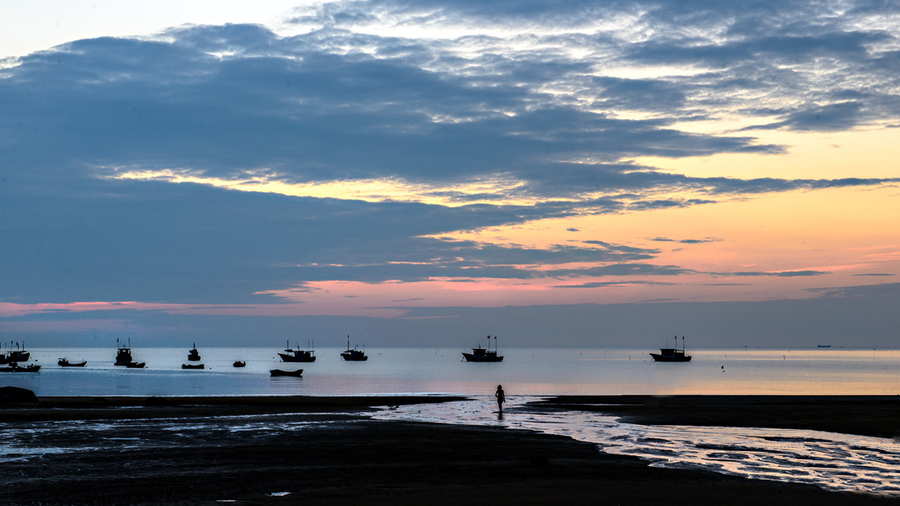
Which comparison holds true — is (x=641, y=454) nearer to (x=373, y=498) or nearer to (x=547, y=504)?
(x=547, y=504)

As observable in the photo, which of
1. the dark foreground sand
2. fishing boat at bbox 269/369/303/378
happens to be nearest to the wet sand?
the dark foreground sand

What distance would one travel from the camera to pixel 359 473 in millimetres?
26141

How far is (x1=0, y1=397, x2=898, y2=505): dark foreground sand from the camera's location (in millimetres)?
21656

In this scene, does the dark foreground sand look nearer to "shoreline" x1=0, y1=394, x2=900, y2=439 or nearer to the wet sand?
"shoreline" x1=0, y1=394, x2=900, y2=439

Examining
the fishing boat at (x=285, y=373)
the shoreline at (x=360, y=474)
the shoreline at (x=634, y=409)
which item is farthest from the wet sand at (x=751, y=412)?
the fishing boat at (x=285, y=373)

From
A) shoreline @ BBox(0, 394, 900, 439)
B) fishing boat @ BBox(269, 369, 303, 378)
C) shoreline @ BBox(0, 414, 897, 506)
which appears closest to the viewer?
shoreline @ BBox(0, 414, 897, 506)

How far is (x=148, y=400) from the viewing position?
6294 cm

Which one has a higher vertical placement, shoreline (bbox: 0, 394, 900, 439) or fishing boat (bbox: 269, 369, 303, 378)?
shoreline (bbox: 0, 394, 900, 439)

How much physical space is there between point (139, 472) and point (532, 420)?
27109mm

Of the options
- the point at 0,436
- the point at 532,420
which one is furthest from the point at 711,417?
the point at 0,436

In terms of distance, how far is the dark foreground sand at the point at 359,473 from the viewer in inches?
853

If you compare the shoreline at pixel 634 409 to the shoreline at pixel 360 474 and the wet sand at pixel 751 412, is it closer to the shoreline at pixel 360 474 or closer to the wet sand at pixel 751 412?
the wet sand at pixel 751 412

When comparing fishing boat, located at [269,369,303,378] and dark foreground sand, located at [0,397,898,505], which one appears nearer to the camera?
dark foreground sand, located at [0,397,898,505]

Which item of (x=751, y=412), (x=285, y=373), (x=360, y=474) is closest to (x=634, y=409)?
(x=751, y=412)
